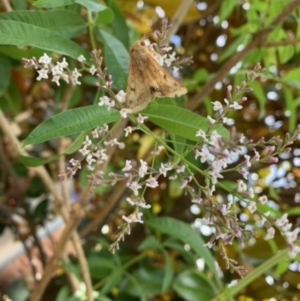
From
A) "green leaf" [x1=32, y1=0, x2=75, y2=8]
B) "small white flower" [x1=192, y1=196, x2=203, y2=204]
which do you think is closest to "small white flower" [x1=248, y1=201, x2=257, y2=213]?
"small white flower" [x1=192, y1=196, x2=203, y2=204]

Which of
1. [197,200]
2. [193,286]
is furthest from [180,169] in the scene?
[193,286]

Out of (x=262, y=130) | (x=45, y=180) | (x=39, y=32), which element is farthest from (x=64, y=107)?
(x=262, y=130)

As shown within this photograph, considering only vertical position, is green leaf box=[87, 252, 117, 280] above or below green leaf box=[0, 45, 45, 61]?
below

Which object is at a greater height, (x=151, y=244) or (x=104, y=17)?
(x=104, y=17)

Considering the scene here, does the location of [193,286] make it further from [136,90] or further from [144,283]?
[136,90]

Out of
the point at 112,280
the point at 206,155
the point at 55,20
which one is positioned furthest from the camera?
the point at 112,280

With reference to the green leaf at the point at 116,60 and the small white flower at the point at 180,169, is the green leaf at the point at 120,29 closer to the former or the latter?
the green leaf at the point at 116,60

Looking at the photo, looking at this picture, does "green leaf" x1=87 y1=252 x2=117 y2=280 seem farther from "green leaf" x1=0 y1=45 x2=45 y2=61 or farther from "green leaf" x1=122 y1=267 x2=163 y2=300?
"green leaf" x1=0 y1=45 x2=45 y2=61
